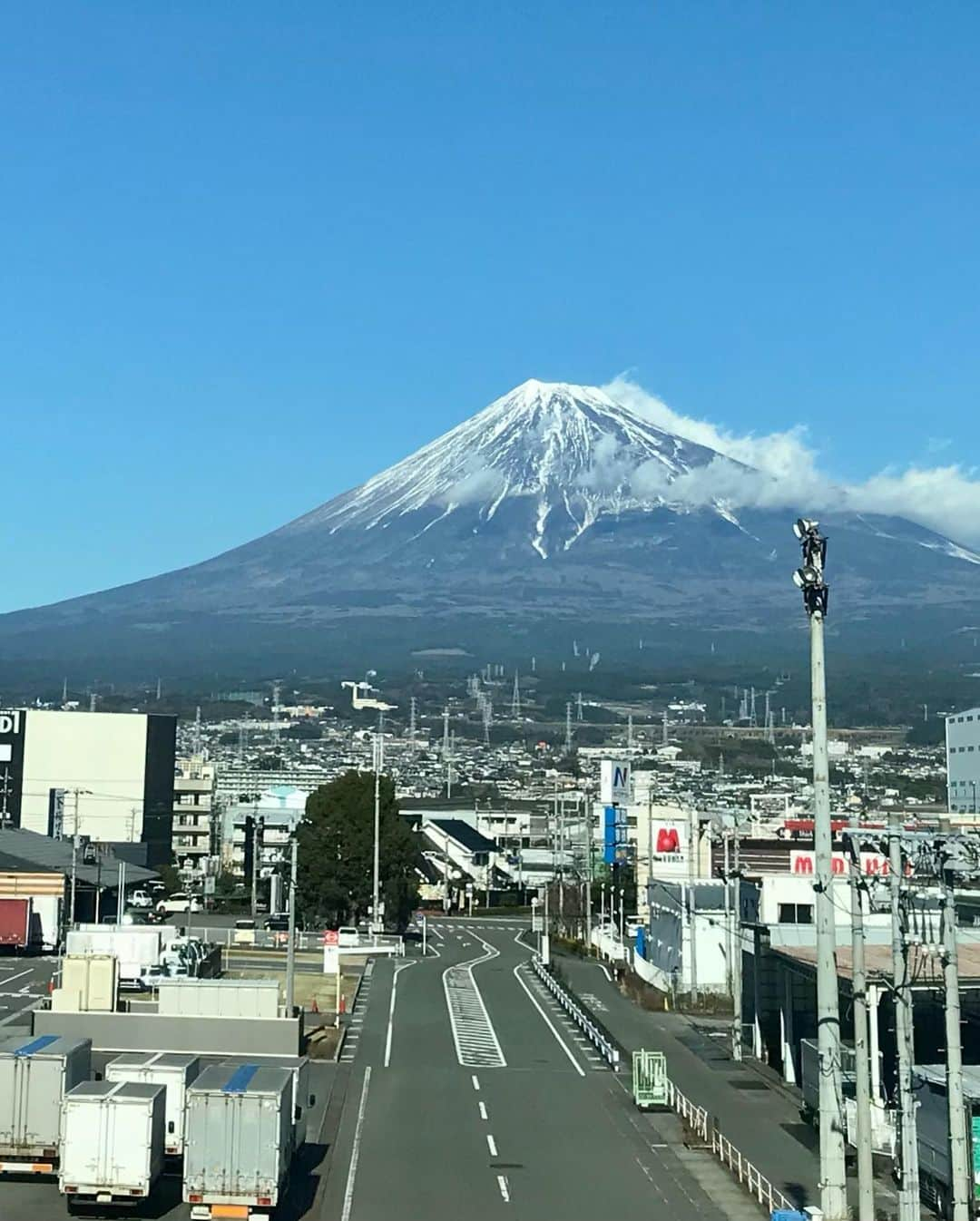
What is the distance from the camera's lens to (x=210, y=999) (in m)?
33.8

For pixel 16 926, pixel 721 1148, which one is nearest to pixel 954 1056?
pixel 721 1148

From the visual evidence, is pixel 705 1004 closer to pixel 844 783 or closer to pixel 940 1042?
pixel 940 1042

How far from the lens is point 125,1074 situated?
25672 mm

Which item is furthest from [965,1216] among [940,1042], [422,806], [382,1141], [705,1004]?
[422,806]

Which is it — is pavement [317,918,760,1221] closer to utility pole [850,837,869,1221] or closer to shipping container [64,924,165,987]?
utility pole [850,837,869,1221]

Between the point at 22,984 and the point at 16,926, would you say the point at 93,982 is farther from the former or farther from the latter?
the point at 16,926

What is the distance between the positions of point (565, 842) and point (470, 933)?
108 feet

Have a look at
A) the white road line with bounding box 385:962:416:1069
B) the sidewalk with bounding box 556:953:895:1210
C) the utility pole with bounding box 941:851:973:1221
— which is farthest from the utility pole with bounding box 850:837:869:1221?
the white road line with bounding box 385:962:416:1069

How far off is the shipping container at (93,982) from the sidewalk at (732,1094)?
43.5ft

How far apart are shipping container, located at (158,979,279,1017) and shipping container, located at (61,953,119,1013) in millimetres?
1093

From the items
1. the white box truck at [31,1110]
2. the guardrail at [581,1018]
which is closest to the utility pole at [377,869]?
the guardrail at [581,1018]

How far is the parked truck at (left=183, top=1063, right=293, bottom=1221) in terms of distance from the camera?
2272 cm

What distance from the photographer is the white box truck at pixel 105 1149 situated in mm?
23062

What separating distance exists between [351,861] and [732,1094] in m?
46.9
